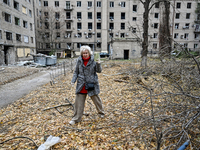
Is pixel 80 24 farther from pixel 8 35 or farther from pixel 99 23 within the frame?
pixel 8 35

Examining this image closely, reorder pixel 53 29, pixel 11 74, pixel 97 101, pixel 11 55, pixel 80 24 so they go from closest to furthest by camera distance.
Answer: pixel 97 101, pixel 11 74, pixel 11 55, pixel 53 29, pixel 80 24

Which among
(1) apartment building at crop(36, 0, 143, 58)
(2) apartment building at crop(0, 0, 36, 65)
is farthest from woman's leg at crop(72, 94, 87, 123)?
(1) apartment building at crop(36, 0, 143, 58)

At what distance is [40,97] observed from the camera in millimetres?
6840

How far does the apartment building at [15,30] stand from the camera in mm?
22903

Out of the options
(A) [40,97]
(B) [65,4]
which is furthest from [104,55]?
(A) [40,97]

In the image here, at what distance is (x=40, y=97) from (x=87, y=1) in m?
39.6

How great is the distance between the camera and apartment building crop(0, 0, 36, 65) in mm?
22903

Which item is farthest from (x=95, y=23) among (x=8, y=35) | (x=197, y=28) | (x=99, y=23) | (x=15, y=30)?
(x=197, y=28)

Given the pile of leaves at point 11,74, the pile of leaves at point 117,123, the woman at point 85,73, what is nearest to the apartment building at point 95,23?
the pile of leaves at point 11,74

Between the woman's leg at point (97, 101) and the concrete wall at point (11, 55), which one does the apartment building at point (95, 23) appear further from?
the woman's leg at point (97, 101)

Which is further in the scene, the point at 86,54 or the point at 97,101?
the point at 97,101

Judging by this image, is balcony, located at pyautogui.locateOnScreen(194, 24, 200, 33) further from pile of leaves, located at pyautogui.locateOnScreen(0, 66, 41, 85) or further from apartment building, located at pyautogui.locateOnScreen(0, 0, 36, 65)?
pile of leaves, located at pyautogui.locateOnScreen(0, 66, 41, 85)

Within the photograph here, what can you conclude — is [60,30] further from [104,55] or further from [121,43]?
[121,43]

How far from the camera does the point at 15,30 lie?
26141 mm
